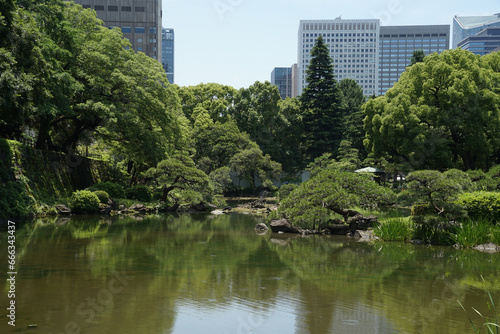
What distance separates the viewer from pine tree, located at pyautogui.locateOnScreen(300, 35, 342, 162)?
136 ft

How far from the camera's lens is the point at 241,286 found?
705 cm

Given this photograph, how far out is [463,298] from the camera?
6441mm

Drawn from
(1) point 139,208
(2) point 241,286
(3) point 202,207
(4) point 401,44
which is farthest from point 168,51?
(2) point 241,286

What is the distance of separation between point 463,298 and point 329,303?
6.71ft

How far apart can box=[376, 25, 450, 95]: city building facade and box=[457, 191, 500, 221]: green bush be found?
147079mm

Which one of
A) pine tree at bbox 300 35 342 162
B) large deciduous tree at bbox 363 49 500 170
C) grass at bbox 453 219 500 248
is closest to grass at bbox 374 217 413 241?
grass at bbox 453 219 500 248

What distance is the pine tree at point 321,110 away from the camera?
136 ft

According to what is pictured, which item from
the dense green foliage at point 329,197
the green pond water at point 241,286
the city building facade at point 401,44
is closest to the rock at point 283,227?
the dense green foliage at point 329,197

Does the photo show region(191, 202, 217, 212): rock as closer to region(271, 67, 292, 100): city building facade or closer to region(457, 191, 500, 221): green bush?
region(457, 191, 500, 221): green bush

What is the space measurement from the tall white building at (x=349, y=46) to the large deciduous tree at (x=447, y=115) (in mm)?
118066

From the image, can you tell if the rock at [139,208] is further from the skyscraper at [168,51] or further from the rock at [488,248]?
the skyscraper at [168,51]

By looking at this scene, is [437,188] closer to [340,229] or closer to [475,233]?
[475,233]

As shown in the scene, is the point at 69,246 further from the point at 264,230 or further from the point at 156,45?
the point at 156,45

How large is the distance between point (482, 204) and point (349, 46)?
140 meters
